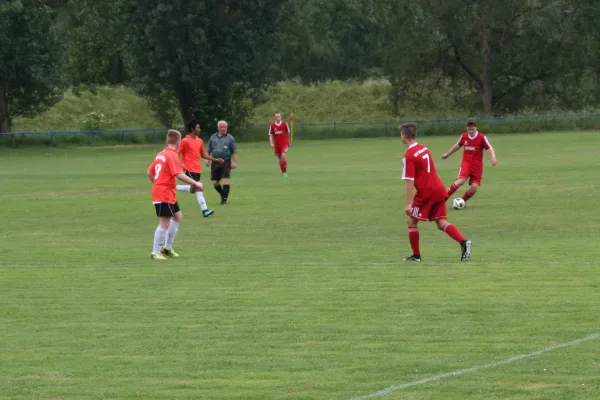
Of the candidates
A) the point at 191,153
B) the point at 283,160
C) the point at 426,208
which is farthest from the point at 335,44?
the point at 426,208

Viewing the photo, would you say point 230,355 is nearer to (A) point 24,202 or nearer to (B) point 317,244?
(B) point 317,244

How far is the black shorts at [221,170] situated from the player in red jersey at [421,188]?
11178 millimetres

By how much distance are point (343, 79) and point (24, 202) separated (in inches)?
2873

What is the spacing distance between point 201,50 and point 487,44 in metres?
21.5

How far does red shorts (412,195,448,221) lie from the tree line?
47.7m

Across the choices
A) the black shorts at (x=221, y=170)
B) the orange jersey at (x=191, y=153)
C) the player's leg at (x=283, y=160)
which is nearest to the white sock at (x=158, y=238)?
the orange jersey at (x=191, y=153)

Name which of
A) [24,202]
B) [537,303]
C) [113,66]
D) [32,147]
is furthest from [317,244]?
[113,66]

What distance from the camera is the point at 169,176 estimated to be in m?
16.7

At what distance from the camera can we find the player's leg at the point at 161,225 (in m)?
16.6

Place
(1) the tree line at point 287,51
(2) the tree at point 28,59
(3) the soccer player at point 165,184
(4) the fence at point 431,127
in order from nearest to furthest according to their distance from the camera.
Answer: (3) the soccer player at point 165,184 → (2) the tree at point 28,59 → (1) the tree line at point 287,51 → (4) the fence at point 431,127

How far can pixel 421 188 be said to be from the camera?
1516 centimetres

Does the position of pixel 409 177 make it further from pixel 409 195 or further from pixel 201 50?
pixel 201 50

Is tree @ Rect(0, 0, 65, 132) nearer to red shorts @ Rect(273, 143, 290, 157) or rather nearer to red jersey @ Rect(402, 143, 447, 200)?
red shorts @ Rect(273, 143, 290, 157)

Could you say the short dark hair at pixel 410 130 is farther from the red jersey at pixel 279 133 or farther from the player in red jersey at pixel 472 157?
the red jersey at pixel 279 133
